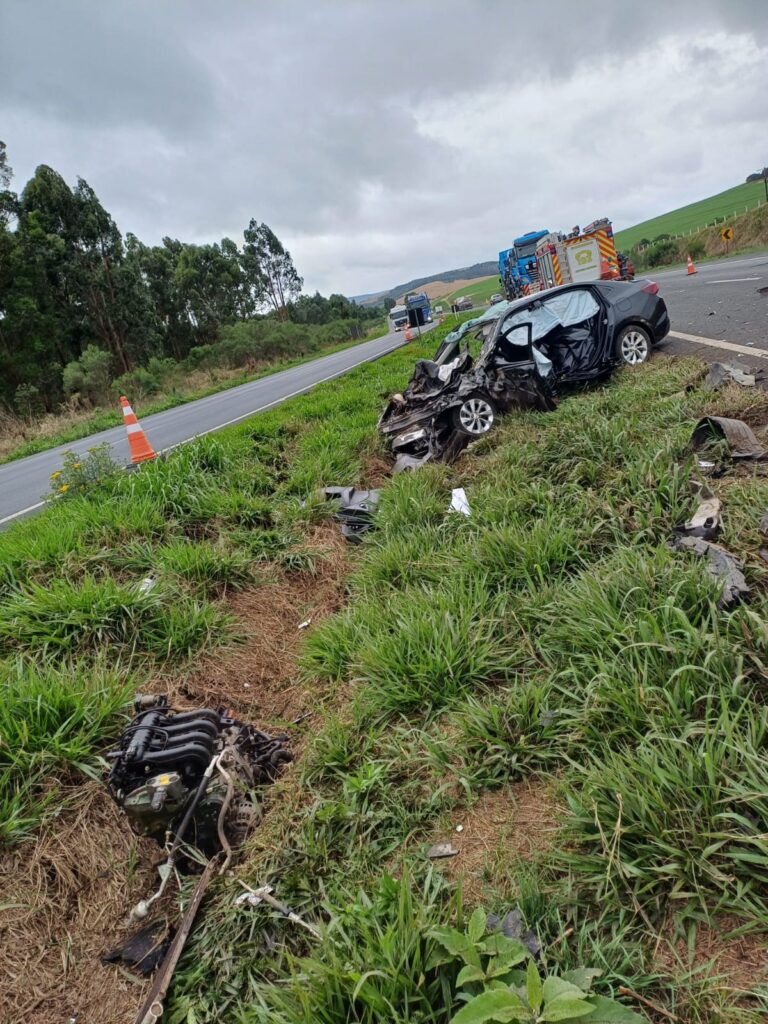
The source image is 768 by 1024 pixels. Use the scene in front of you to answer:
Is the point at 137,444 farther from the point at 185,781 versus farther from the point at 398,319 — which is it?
the point at 398,319

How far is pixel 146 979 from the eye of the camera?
1.72 metres

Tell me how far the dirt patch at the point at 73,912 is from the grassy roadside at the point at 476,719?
16 cm

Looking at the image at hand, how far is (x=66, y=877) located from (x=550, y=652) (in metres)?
2.15

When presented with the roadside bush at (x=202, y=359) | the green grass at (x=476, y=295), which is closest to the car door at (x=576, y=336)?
the roadside bush at (x=202, y=359)

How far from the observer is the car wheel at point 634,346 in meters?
6.87

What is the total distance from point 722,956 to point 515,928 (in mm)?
492

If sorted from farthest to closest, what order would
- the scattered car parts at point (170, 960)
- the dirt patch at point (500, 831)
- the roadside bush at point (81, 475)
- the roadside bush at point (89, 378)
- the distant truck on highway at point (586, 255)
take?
1. the roadside bush at point (89, 378)
2. the distant truck on highway at point (586, 255)
3. the roadside bush at point (81, 475)
4. the dirt patch at point (500, 831)
5. the scattered car parts at point (170, 960)

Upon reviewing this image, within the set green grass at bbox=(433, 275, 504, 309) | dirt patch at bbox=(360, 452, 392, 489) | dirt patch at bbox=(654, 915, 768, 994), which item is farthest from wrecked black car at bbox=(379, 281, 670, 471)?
green grass at bbox=(433, 275, 504, 309)

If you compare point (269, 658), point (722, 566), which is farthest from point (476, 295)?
point (722, 566)

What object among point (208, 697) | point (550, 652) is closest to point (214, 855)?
point (208, 697)

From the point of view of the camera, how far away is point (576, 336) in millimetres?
6785

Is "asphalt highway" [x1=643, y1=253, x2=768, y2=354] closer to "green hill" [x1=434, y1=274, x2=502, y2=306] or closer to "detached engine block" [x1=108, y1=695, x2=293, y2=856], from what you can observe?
"detached engine block" [x1=108, y1=695, x2=293, y2=856]

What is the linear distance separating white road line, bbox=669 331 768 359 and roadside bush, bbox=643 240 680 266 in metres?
34.5

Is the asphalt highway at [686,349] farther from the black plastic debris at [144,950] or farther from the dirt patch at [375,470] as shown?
the black plastic debris at [144,950]
